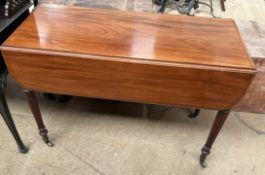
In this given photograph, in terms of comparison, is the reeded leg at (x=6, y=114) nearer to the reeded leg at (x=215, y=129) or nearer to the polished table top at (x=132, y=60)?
the polished table top at (x=132, y=60)

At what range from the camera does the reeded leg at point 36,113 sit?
1.15 m

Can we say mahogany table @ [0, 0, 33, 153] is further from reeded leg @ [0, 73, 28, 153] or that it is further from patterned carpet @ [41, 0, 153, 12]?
patterned carpet @ [41, 0, 153, 12]

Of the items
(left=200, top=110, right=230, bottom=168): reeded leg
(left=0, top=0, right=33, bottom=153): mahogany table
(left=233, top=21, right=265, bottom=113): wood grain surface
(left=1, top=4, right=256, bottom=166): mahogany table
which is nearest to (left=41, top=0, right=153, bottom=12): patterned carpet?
(left=0, top=0, right=33, bottom=153): mahogany table

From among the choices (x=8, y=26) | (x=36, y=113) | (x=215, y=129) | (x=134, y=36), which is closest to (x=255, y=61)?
(x=215, y=129)

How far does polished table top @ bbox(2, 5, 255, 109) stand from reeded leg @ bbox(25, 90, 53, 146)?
0.08 metres

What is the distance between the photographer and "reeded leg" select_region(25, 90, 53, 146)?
115 cm

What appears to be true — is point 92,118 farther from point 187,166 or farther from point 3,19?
point 3,19

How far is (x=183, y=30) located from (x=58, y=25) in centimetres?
59

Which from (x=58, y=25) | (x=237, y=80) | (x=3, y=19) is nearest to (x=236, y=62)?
(x=237, y=80)

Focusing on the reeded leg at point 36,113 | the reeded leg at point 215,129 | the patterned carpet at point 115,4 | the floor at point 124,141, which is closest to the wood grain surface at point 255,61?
the floor at point 124,141

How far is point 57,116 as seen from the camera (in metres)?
1.56

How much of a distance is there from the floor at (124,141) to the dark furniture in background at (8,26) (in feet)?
0.51

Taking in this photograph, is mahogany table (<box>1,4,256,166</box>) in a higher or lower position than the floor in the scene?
higher

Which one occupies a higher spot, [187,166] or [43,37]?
[43,37]
